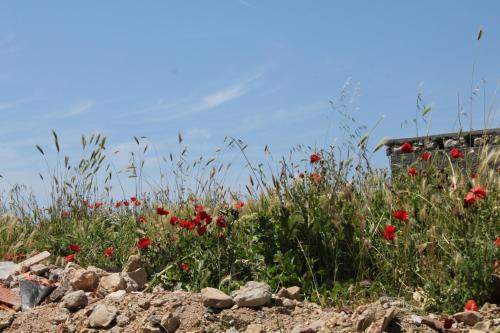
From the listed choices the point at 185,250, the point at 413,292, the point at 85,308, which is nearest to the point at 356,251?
the point at 413,292

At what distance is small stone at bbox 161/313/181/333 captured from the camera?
345cm

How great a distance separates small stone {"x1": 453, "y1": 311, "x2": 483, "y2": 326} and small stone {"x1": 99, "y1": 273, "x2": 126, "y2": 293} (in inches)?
86.4

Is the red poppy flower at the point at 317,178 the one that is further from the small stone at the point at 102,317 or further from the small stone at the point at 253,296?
the small stone at the point at 102,317

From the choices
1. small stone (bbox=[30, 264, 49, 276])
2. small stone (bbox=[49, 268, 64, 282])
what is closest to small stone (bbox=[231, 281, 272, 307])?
small stone (bbox=[49, 268, 64, 282])

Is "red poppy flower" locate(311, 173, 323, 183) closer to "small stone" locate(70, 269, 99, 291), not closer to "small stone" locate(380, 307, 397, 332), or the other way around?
"small stone" locate(70, 269, 99, 291)

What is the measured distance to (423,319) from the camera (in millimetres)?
3338

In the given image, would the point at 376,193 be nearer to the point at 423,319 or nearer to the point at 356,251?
the point at 356,251

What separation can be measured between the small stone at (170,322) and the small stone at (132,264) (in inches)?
56.8

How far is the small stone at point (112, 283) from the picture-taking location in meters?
4.42

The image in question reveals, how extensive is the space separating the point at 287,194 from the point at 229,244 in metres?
0.57

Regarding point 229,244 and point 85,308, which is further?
point 229,244

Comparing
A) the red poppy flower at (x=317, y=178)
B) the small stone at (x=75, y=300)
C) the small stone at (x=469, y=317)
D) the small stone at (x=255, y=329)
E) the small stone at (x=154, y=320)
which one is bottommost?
the small stone at (x=469, y=317)

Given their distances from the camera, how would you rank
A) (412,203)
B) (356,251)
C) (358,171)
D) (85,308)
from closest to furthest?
(85,308), (356,251), (412,203), (358,171)

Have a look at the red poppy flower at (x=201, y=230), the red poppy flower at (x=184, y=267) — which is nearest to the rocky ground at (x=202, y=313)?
the red poppy flower at (x=184, y=267)
